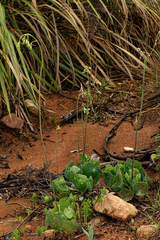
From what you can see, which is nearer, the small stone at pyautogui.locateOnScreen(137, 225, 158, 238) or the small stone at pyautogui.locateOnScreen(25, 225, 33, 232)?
the small stone at pyautogui.locateOnScreen(137, 225, 158, 238)

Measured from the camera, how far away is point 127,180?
136cm

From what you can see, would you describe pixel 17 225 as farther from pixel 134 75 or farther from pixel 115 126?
pixel 134 75

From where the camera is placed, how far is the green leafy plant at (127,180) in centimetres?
132

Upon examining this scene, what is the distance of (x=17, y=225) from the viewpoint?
4.32 ft

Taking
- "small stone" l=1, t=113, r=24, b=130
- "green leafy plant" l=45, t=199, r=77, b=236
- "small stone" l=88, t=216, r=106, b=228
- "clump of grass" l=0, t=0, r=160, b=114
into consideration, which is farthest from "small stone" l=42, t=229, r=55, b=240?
"clump of grass" l=0, t=0, r=160, b=114

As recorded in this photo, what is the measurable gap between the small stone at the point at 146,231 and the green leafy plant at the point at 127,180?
236 millimetres

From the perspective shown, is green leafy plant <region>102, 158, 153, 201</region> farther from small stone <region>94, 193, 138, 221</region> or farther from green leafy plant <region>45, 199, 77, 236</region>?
green leafy plant <region>45, 199, 77, 236</region>

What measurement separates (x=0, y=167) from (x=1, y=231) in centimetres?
74

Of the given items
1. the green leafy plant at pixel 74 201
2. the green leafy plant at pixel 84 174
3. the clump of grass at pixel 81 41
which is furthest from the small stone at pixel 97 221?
the clump of grass at pixel 81 41

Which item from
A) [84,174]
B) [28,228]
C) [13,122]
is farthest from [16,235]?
[13,122]

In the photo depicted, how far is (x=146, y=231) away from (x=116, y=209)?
0.17 metres

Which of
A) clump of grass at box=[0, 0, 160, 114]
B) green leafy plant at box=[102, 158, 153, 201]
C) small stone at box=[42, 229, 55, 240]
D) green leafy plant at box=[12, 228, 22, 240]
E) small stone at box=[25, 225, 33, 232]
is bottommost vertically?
small stone at box=[25, 225, 33, 232]

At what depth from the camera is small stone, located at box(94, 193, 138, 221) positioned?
1188 mm

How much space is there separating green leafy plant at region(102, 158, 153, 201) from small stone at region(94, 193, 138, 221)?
0.07 metres
